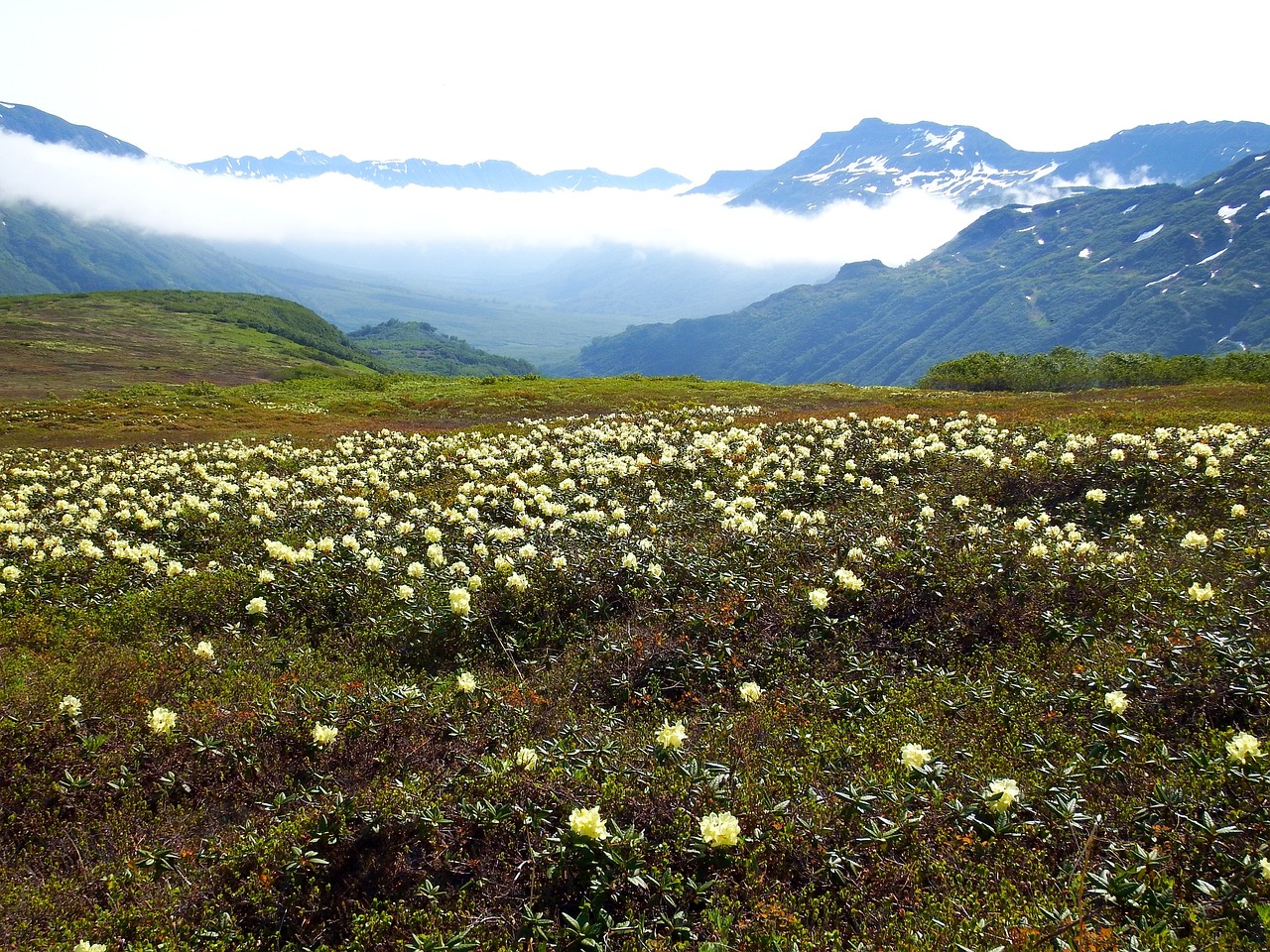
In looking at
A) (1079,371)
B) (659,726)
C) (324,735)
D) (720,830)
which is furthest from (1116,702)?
(1079,371)

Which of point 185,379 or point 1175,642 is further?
point 185,379

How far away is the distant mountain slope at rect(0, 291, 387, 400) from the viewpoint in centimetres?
7138

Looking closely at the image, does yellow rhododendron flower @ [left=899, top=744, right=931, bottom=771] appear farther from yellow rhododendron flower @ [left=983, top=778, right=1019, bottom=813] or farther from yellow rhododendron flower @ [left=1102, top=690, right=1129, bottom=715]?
yellow rhododendron flower @ [left=1102, top=690, right=1129, bottom=715]

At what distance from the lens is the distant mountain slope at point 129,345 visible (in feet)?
234

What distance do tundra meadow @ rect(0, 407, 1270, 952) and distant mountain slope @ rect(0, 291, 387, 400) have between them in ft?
211

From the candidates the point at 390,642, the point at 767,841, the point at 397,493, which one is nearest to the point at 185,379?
the point at 397,493

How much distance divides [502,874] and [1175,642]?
6.29m

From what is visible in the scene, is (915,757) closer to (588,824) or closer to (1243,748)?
(1243,748)

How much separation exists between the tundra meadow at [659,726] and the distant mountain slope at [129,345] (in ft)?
211

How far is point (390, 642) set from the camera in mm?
7609

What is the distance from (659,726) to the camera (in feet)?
18.7

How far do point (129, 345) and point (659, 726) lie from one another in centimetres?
13883

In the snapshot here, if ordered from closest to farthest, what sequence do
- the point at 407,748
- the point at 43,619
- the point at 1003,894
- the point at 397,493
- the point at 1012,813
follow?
the point at 1003,894 < the point at 1012,813 < the point at 407,748 < the point at 43,619 < the point at 397,493

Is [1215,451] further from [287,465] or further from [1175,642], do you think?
[287,465]
